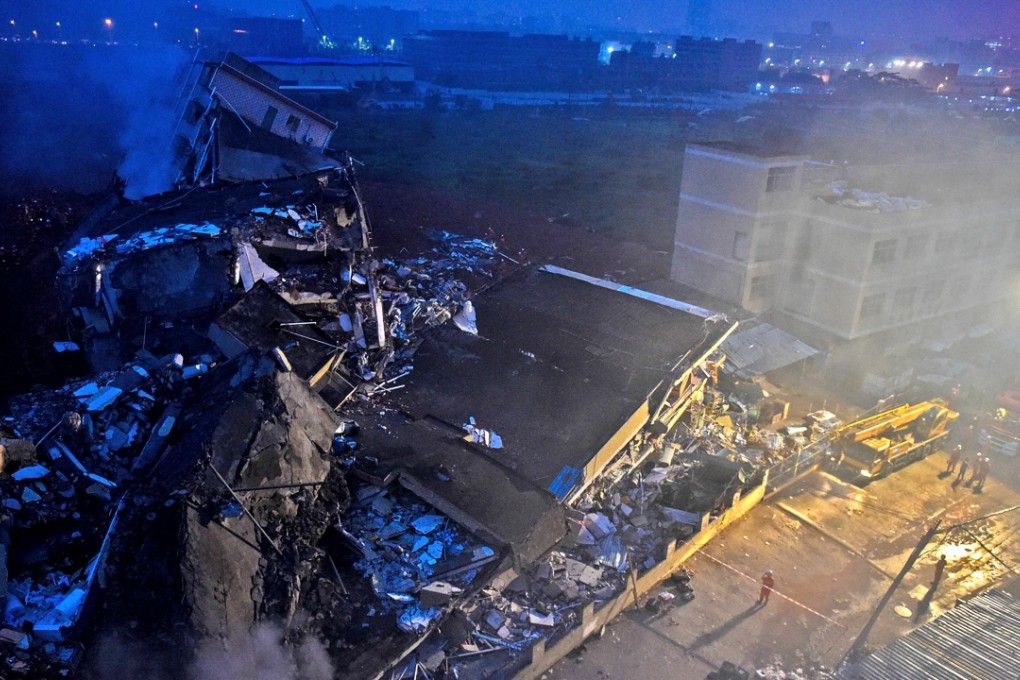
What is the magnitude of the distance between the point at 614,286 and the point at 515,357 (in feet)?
11.1

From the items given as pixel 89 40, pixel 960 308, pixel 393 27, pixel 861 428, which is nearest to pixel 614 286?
pixel 861 428

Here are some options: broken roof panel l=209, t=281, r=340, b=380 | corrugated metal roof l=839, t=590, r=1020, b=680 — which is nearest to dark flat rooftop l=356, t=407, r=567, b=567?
broken roof panel l=209, t=281, r=340, b=380

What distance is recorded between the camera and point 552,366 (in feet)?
37.5

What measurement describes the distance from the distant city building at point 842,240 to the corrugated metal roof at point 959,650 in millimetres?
10429

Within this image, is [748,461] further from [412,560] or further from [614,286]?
[412,560]

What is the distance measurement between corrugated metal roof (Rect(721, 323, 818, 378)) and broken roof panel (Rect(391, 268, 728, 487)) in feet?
12.1

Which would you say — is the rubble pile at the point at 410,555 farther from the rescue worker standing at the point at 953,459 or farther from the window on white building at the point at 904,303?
the window on white building at the point at 904,303

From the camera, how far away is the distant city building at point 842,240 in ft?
57.3

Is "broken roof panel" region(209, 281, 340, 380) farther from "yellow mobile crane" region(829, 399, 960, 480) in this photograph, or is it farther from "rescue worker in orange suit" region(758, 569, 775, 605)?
"yellow mobile crane" region(829, 399, 960, 480)

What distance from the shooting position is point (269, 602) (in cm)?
714

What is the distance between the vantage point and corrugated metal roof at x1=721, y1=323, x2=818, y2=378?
15711 millimetres

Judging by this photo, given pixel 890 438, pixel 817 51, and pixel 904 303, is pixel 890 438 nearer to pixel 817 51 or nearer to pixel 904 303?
pixel 904 303

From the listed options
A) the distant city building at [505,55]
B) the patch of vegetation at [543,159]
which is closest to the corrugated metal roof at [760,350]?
the patch of vegetation at [543,159]

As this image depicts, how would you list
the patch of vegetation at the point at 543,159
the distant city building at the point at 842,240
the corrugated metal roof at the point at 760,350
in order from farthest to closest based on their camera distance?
the patch of vegetation at the point at 543,159
the distant city building at the point at 842,240
the corrugated metal roof at the point at 760,350
